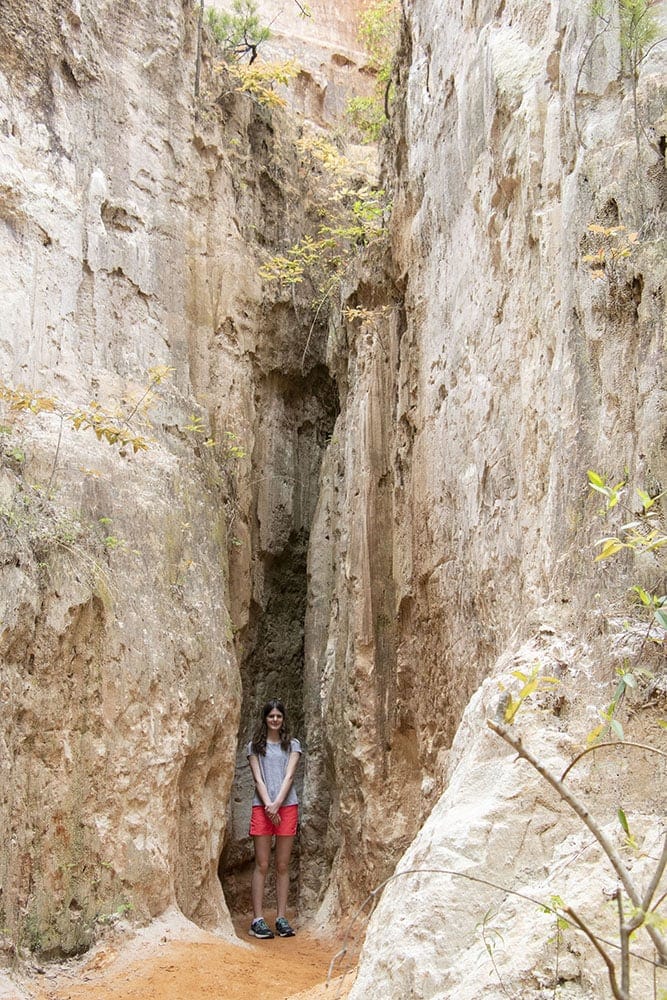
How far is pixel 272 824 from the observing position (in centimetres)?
972

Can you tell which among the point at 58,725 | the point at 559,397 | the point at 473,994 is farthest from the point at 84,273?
the point at 473,994

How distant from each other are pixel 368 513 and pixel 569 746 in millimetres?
5528

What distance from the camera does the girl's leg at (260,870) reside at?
31.3ft

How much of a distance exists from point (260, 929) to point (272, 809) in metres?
1.10

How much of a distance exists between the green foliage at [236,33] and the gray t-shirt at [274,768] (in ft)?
26.8

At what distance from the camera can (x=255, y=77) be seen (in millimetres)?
12156

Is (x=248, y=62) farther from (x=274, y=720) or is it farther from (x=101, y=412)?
(x=274, y=720)

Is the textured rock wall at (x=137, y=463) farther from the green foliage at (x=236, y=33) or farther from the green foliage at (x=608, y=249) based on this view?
the green foliage at (x=608, y=249)

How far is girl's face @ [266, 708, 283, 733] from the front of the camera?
9.97m

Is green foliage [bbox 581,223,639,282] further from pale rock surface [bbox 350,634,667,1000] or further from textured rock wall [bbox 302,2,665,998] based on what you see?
pale rock surface [bbox 350,634,667,1000]

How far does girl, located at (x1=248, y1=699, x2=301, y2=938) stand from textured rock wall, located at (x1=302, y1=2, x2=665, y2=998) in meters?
0.54

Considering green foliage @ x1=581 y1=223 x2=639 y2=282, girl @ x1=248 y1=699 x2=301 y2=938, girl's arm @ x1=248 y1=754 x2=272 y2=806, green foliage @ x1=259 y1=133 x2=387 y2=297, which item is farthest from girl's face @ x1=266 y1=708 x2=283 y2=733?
green foliage @ x1=581 y1=223 x2=639 y2=282

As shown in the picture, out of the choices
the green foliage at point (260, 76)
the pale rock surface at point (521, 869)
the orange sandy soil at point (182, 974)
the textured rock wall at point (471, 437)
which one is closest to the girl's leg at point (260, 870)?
the textured rock wall at point (471, 437)

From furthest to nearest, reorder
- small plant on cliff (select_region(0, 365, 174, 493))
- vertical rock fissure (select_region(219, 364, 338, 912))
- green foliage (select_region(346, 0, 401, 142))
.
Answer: green foliage (select_region(346, 0, 401, 142)), vertical rock fissure (select_region(219, 364, 338, 912)), small plant on cliff (select_region(0, 365, 174, 493))
